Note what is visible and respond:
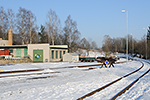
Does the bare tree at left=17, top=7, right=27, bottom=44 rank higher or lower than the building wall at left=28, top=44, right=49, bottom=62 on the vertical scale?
higher

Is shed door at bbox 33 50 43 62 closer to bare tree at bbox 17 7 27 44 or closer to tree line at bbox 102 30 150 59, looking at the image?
bare tree at bbox 17 7 27 44

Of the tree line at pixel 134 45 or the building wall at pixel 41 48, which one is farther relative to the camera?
the tree line at pixel 134 45

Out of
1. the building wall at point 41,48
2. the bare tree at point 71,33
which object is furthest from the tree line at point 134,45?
the building wall at point 41,48

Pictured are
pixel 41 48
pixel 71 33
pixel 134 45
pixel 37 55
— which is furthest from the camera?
pixel 134 45

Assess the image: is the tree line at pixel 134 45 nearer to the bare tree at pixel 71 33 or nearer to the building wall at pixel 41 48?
the bare tree at pixel 71 33

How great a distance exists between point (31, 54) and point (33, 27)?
16.4 meters

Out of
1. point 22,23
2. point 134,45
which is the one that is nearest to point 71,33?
point 22,23

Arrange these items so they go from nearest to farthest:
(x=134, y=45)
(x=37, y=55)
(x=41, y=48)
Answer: (x=37, y=55)
(x=41, y=48)
(x=134, y=45)

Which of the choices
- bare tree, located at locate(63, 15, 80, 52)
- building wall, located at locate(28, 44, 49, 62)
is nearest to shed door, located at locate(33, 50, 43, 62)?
building wall, located at locate(28, 44, 49, 62)

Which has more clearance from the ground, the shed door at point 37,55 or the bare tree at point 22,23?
the bare tree at point 22,23

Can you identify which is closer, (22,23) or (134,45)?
(22,23)

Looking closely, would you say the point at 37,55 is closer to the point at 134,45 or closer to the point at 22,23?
the point at 22,23

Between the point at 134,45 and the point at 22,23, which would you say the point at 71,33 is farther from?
the point at 134,45

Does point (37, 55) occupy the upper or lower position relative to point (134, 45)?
lower
